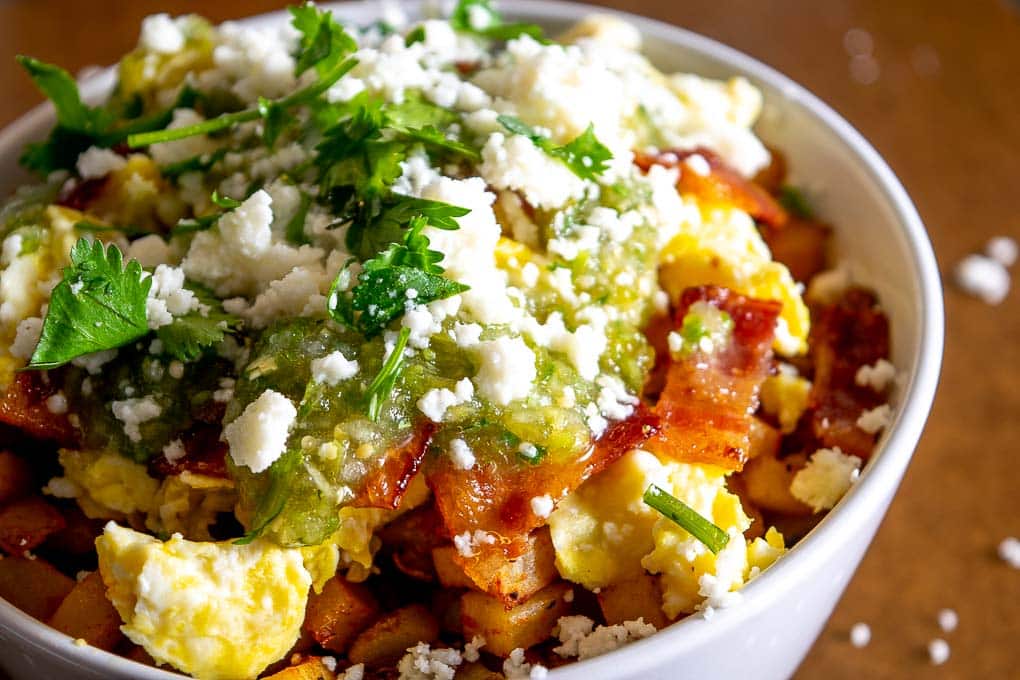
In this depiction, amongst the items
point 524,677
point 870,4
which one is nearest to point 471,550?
point 524,677

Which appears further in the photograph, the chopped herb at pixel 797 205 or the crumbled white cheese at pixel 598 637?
the chopped herb at pixel 797 205

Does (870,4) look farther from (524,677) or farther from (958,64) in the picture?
(524,677)

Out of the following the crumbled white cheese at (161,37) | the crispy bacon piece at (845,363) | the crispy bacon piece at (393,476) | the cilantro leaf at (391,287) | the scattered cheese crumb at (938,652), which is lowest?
the scattered cheese crumb at (938,652)

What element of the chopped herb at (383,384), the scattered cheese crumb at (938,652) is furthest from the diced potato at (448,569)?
the scattered cheese crumb at (938,652)

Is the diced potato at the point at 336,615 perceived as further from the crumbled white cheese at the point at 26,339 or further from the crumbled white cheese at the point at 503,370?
the crumbled white cheese at the point at 26,339

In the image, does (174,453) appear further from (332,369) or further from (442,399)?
(442,399)

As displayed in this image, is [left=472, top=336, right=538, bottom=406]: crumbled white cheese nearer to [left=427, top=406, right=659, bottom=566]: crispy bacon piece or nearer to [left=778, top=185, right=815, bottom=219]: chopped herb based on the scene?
[left=427, top=406, right=659, bottom=566]: crispy bacon piece
